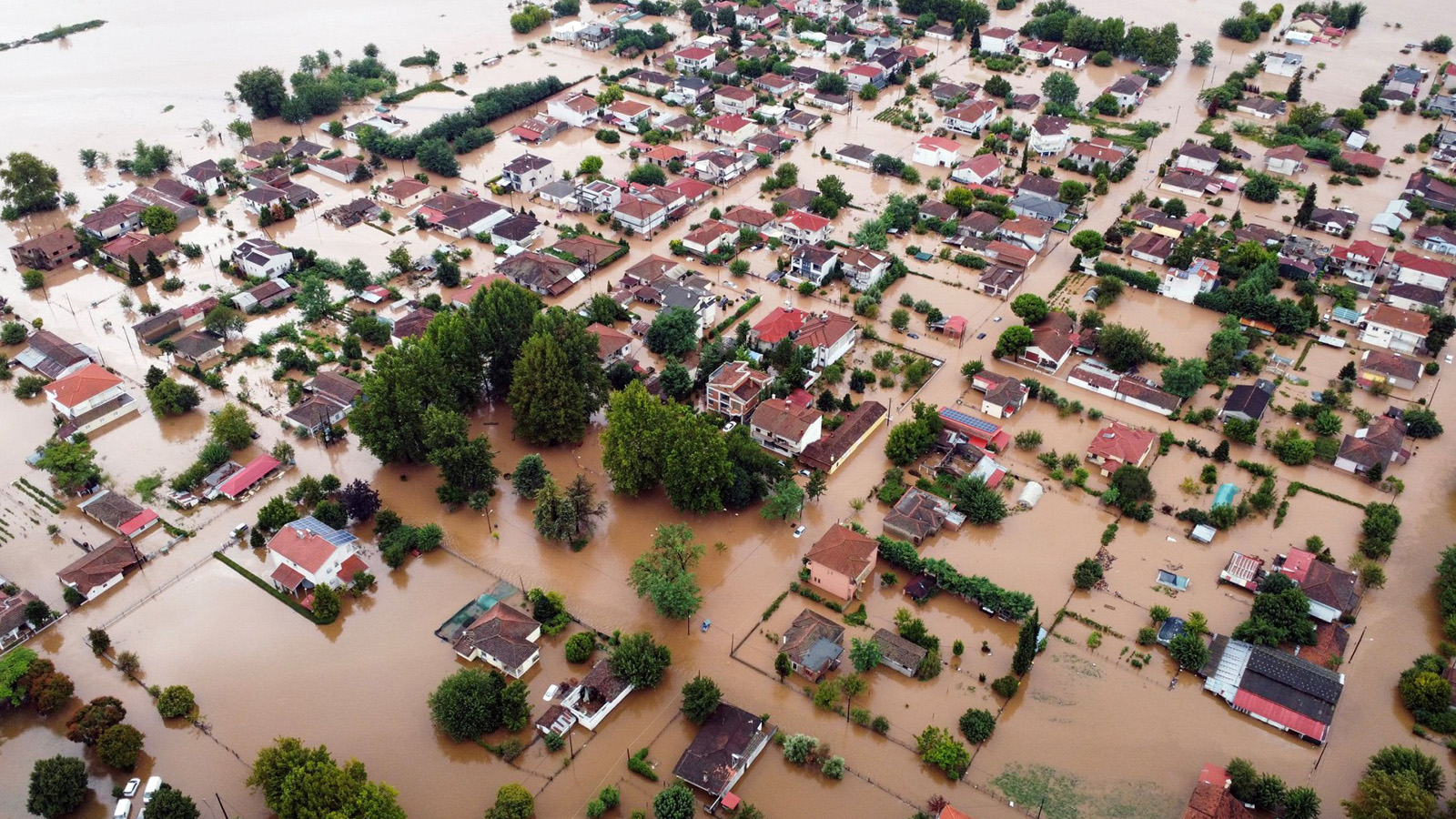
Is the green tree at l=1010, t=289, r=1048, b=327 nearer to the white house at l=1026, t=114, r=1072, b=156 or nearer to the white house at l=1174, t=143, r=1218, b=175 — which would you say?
the white house at l=1026, t=114, r=1072, b=156

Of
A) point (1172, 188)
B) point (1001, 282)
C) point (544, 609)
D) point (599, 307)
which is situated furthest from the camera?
point (1172, 188)

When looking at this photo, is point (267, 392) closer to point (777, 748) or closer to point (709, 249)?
point (709, 249)

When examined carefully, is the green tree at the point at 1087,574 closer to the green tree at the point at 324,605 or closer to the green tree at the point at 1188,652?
the green tree at the point at 1188,652

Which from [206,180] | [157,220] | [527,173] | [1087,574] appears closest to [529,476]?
[1087,574]

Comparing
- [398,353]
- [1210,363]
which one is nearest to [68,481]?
[398,353]

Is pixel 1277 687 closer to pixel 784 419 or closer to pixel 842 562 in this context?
pixel 842 562

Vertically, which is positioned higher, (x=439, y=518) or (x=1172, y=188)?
(x=1172, y=188)

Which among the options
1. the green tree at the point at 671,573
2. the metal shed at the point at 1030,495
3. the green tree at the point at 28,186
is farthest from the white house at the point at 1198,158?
the green tree at the point at 28,186
